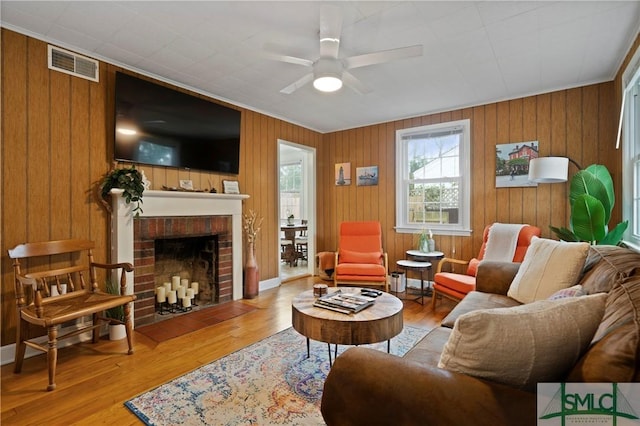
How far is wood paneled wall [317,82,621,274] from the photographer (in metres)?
3.42

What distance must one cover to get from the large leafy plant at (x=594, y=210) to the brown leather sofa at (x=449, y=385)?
162 centimetres

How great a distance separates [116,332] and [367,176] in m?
3.83

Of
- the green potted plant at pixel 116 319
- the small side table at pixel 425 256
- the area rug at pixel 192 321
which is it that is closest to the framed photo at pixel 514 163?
the small side table at pixel 425 256

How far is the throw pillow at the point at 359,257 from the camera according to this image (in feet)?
13.9

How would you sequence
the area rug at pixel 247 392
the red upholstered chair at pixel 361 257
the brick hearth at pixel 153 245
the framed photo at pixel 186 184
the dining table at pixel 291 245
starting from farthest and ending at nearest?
1. the dining table at pixel 291 245
2. the red upholstered chair at pixel 361 257
3. the framed photo at pixel 186 184
4. the brick hearth at pixel 153 245
5. the area rug at pixel 247 392

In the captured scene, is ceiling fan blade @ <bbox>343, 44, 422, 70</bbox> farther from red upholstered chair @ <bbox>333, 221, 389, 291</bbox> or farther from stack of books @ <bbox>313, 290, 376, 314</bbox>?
red upholstered chair @ <bbox>333, 221, 389, 291</bbox>

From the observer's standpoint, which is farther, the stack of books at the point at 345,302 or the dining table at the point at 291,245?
the dining table at the point at 291,245

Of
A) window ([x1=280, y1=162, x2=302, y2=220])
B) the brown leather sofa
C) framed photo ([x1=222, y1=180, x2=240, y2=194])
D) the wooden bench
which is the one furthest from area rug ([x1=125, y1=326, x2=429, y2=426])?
window ([x1=280, y1=162, x2=302, y2=220])

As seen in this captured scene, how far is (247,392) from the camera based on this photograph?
1.98 m

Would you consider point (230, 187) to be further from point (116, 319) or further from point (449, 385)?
point (449, 385)

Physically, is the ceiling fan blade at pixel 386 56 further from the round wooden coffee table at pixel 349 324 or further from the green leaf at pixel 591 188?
the green leaf at pixel 591 188

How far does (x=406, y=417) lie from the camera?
940 mm

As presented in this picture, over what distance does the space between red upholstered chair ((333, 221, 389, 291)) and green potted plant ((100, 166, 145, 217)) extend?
7.75 feet

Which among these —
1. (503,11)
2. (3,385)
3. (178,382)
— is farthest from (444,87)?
(3,385)
